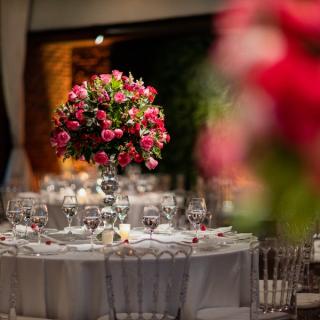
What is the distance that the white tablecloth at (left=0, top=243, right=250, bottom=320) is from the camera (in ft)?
12.6

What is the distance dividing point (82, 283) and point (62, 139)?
1.01m

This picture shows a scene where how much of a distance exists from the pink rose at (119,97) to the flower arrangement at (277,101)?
4.15 m

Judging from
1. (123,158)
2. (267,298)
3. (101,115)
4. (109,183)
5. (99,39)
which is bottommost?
(267,298)

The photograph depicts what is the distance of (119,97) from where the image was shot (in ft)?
15.2

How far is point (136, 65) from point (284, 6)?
1296cm

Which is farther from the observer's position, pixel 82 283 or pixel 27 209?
pixel 27 209

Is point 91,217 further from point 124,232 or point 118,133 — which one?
point 118,133

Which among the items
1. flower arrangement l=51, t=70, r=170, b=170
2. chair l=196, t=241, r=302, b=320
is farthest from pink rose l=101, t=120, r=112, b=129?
→ chair l=196, t=241, r=302, b=320

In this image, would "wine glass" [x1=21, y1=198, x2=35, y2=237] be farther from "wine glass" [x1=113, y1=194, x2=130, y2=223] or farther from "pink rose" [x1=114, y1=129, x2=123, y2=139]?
"pink rose" [x1=114, y1=129, x2=123, y2=139]

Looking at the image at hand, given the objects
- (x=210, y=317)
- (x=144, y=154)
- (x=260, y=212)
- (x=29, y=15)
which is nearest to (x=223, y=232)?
(x=144, y=154)

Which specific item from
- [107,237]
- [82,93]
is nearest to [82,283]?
[107,237]

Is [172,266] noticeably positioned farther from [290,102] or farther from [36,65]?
[36,65]

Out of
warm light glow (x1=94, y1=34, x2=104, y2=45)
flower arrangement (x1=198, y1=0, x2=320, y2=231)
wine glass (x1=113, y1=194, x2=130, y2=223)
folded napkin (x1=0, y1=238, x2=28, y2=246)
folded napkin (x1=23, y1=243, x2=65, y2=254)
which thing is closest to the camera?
flower arrangement (x1=198, y1=0, x2=320, y2=231)

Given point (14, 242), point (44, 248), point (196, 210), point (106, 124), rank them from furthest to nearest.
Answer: point (196, 210)
point (106, 124)
point (14, 242)
point (44, 248)
